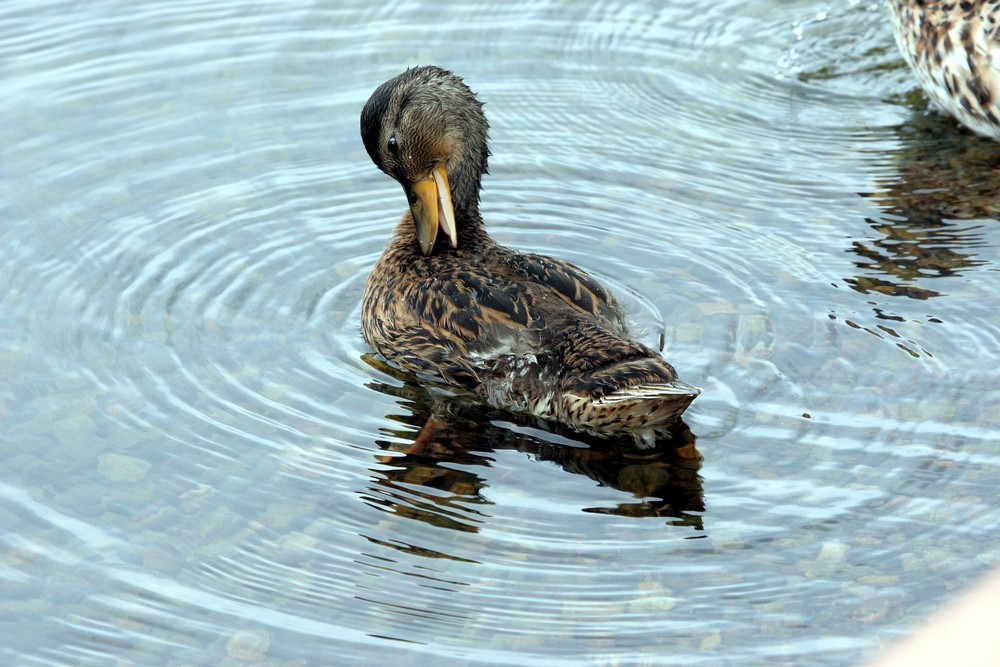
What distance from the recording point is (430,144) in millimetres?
6777

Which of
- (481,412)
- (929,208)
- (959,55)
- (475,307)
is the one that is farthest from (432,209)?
(959,55)

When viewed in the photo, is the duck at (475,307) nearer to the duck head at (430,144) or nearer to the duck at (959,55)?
the duck head at (430,144)

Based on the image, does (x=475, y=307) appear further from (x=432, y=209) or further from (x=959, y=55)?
(x=959, y=55)

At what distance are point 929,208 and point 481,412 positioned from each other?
301cm

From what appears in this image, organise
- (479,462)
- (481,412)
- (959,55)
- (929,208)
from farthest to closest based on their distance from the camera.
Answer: (959,55)
(929,208)
(481,412)
(479,462)

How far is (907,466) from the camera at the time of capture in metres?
5.62

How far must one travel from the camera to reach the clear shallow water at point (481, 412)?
16.6 ft

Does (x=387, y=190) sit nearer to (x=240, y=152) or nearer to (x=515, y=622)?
(x=240, y=152)

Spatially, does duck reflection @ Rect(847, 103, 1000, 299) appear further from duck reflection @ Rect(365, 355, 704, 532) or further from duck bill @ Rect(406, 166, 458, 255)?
duck bill @ Rect(406, 166, 458, 255)

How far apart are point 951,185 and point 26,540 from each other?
528 cm

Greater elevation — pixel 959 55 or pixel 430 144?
pixel 959 55

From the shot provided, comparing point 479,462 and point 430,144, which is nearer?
point 479,462

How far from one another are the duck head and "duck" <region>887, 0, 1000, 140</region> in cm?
305

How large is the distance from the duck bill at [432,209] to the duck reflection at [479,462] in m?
0.82
